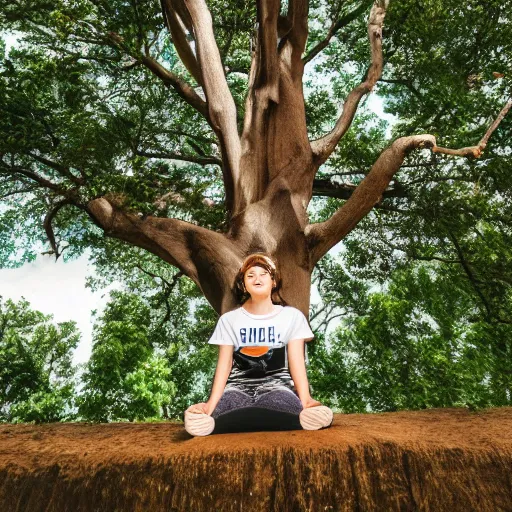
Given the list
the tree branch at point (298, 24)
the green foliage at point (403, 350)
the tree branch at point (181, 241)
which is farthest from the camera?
the green foliage at point (403, 350)

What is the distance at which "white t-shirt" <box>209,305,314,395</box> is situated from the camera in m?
2.82

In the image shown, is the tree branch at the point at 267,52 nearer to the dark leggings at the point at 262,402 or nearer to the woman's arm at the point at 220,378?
the woman's arm at the point at 220,378

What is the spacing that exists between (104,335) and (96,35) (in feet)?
28.2

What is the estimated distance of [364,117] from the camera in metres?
→ 10.6

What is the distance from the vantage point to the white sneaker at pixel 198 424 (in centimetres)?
240

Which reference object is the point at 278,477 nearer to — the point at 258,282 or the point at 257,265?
the point at 258,282

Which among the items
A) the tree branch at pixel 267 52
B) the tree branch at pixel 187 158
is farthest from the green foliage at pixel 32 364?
the tree branch at pixel 267 52

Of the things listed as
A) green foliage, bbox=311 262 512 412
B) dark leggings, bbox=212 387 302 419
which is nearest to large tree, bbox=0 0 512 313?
dark leggings, bbox=212 387 302 419

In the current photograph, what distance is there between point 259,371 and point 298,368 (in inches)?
9.3

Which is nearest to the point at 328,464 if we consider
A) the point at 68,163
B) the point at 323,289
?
the point at 68,163

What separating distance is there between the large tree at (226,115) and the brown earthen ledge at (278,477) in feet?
6.98

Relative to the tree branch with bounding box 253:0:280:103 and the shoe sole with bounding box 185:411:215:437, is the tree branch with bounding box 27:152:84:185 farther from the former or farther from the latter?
the shoe sole with bounding box 185:411:215:437

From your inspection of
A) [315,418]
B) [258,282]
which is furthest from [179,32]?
[315,418]

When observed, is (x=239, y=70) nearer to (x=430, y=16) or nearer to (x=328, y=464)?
(x=430, y=16)
